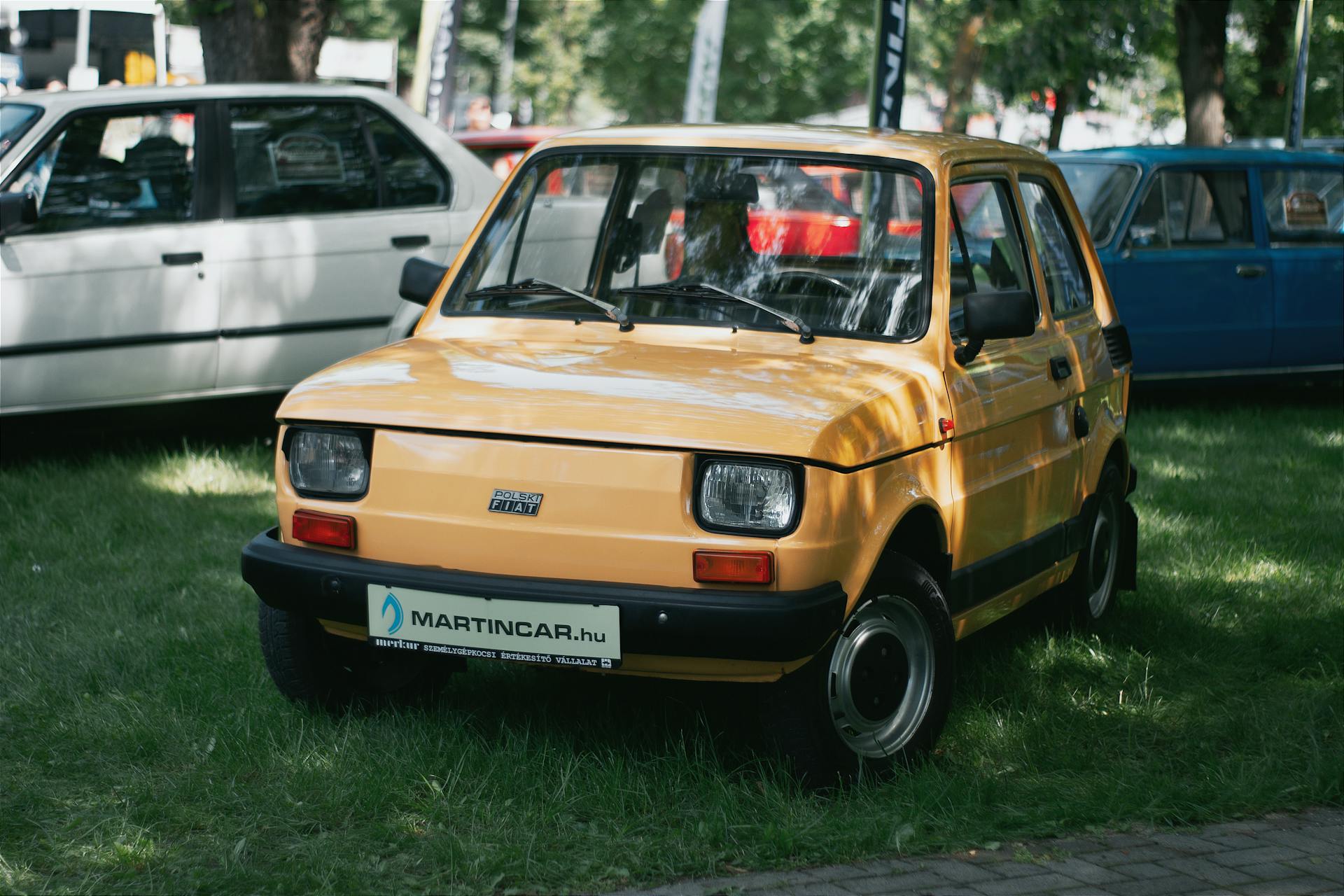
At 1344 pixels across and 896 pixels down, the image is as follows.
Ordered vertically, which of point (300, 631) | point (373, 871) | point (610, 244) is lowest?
point (373, 871)

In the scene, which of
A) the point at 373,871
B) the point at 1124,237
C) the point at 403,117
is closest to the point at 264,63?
the point at 403,117

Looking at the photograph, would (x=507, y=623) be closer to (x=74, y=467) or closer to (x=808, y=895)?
(x=808, y=895)

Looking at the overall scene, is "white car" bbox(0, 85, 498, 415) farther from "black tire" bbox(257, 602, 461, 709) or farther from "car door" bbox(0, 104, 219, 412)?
"black tire" bbox(257, 602, 461, 709)

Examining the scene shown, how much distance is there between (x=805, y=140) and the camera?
5168mm

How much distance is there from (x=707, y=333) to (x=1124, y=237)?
23.0 ft

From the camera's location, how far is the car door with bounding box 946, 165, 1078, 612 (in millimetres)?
4836

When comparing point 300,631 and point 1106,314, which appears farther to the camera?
point 1106,314

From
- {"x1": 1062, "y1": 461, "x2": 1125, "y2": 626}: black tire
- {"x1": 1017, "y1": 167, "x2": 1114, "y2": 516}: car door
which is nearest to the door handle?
{"x1": 1017, "y1": 167, "x2": 1114, "y2": 516}: car door

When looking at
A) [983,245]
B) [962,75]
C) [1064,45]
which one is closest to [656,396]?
[983,245]

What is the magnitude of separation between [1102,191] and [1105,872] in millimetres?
8152

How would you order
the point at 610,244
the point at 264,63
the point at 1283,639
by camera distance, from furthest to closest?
the point at 264,63, the point at 1283,639, the point at 610,244

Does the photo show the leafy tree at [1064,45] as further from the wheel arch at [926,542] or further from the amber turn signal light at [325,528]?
the amber turn signal light at [325,528]

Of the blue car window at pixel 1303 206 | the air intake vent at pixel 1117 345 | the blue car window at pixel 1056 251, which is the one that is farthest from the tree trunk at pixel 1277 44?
the blue car window at pixel 1056 251

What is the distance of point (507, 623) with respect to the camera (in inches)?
159
